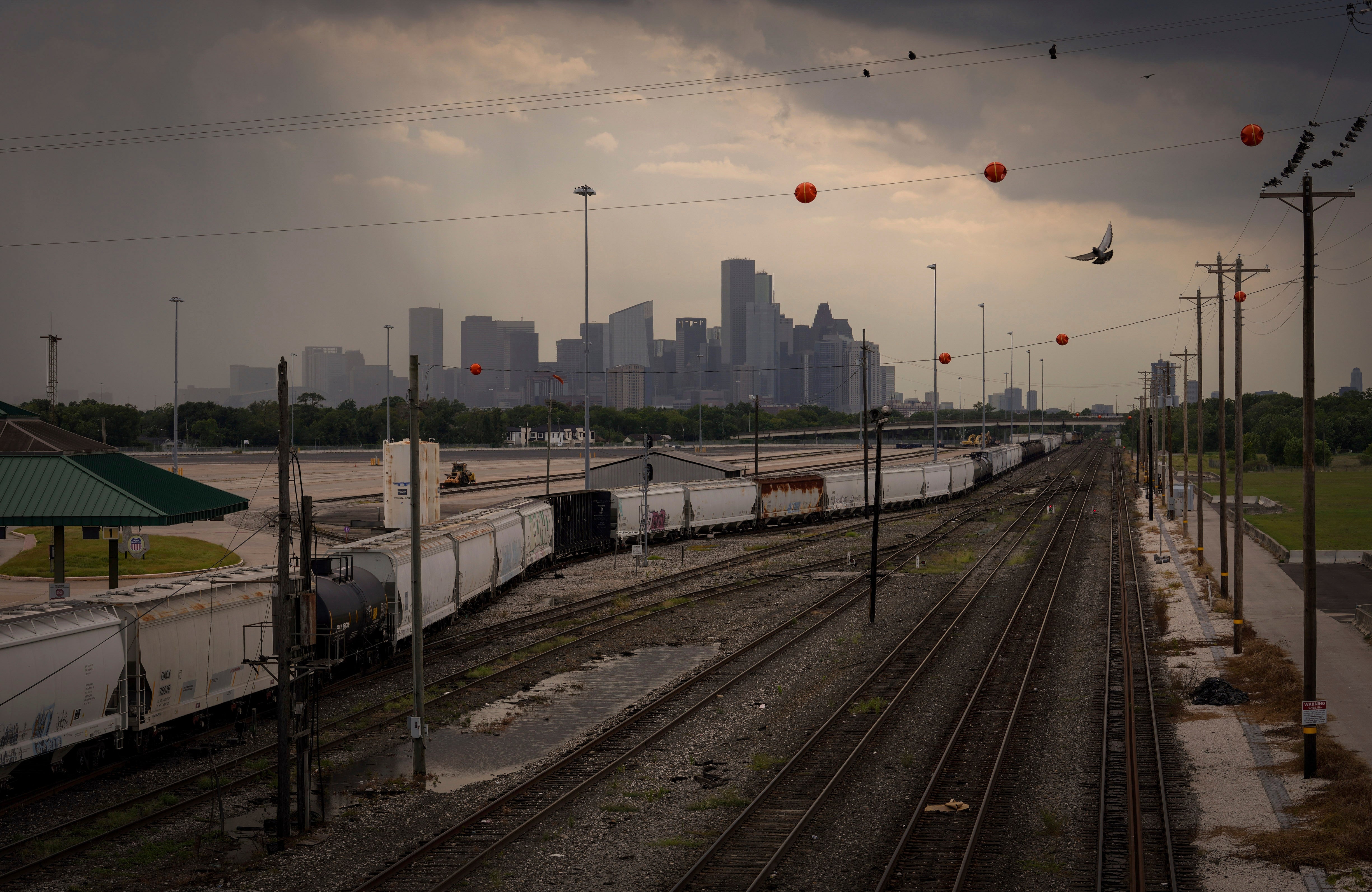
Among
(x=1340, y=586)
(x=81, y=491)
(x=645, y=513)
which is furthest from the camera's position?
(x=645, y=513)

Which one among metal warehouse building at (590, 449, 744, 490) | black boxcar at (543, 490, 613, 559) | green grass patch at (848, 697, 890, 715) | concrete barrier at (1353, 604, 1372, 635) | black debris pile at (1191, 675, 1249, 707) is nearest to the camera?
green grass patch at (848, 697, 890, 715)

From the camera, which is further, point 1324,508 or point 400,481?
point 1324,508

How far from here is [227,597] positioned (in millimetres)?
19797

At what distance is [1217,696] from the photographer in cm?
2244

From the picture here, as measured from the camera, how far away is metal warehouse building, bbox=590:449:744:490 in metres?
63.3

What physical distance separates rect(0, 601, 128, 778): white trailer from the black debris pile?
2216 cm

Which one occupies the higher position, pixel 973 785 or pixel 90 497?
pixel 90 497

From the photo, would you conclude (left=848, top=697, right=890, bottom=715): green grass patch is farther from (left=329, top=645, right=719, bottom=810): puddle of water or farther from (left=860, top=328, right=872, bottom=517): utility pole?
(left=860, top=328, right=872, bottom=517): utility pole

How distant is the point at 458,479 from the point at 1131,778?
74.3m

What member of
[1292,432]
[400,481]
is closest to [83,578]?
[400,481]

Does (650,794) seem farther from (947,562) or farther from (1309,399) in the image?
(947,562)

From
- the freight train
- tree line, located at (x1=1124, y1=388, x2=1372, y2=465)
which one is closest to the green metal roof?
the freight train

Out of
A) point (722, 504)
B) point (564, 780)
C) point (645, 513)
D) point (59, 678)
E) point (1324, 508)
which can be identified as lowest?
point (564, 780)

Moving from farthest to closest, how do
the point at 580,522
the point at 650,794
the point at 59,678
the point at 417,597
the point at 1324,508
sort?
the point at 1324,508 → the point at 580,522 → the point at 417,597 → the point at 650,794 → the point at 59,678
